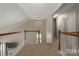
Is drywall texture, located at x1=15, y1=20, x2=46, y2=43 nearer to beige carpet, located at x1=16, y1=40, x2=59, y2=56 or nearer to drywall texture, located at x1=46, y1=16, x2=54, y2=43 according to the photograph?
drywall texture, located at x1=46, y1=16, x2=54, y2=43

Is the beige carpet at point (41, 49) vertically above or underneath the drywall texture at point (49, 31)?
underneath

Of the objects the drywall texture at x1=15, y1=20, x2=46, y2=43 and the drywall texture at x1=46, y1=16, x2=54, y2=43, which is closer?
the drywall texture at x1=46, y1=16, x2=54, y2=43

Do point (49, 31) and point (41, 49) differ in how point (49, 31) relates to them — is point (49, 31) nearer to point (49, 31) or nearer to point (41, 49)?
point (49, 31)

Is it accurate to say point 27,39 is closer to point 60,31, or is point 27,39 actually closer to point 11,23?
point 60,31

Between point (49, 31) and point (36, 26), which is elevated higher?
point (36, 26)

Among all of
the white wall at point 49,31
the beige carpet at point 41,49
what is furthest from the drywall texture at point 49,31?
the beige carpet at point 41,49

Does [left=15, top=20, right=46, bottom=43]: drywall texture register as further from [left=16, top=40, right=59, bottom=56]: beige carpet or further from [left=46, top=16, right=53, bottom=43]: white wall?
[left=16, top=40, right=59, bottom=56]: beige carpet

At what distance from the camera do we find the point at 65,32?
2.56m

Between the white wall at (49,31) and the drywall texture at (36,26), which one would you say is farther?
the drywall texture at (36,26)

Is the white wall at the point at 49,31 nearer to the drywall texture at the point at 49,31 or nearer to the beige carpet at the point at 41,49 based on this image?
the drywall texture at the point at 49,31

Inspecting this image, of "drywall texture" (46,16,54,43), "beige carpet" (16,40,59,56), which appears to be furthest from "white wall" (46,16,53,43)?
"beige carpet" (16,40,59,56)

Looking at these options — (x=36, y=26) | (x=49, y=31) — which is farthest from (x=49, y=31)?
(x=36, y=26)

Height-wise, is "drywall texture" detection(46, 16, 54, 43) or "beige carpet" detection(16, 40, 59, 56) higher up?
"drywall texture" detection(46, 16, 54, 43)

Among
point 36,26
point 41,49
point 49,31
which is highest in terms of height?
point 36,26
